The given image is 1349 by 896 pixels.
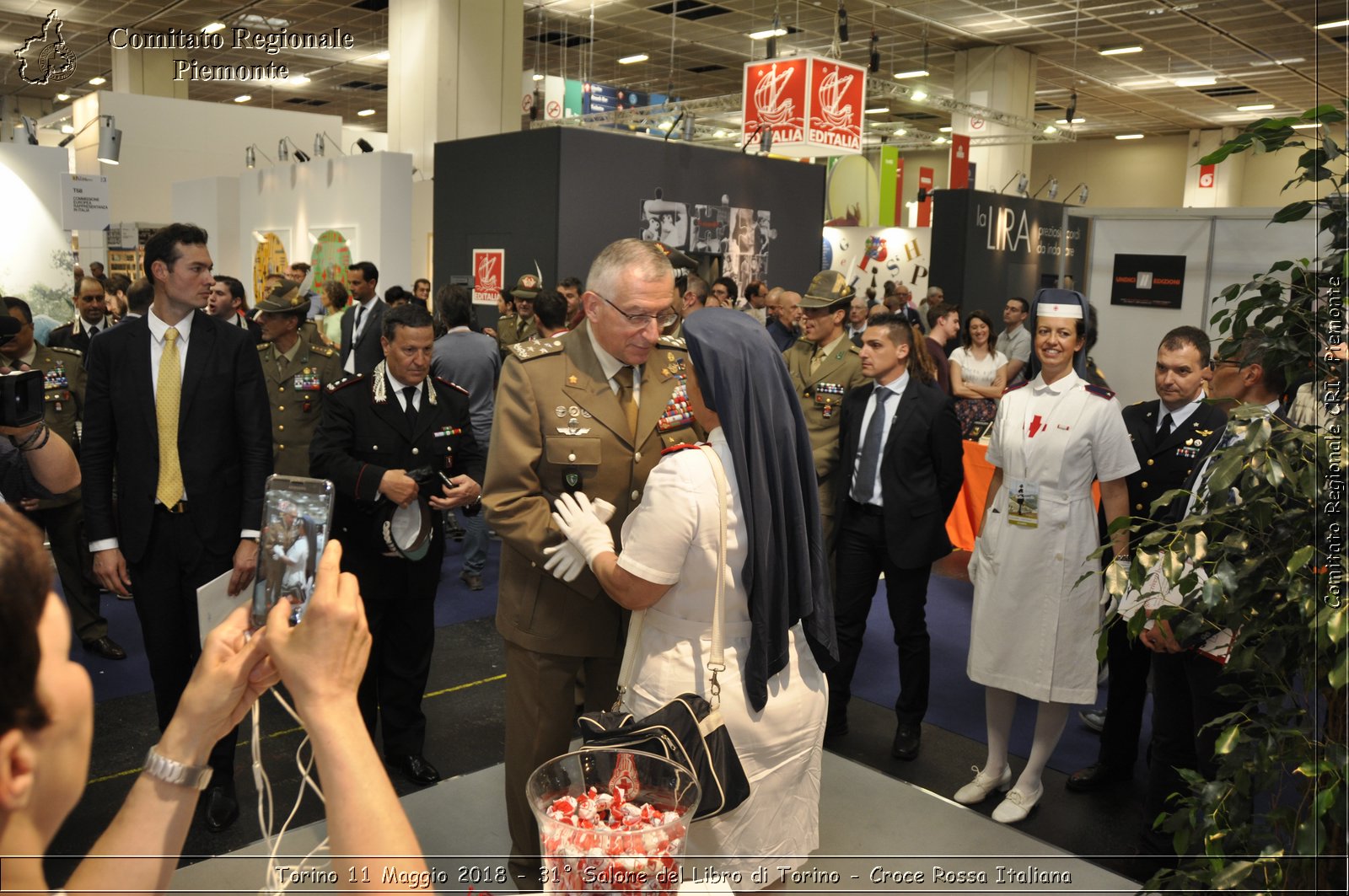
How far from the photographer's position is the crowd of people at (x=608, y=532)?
108cm

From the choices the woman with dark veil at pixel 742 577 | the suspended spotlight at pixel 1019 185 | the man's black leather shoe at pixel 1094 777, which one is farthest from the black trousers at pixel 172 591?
the suspended spotlight at pixel 1019 185

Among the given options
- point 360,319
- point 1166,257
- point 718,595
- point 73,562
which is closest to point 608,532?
point 718,595

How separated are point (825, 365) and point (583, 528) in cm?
258

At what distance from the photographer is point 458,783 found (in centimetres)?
299

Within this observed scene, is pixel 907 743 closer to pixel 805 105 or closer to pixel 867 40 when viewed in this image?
pixel 805 105

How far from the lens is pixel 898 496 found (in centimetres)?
379

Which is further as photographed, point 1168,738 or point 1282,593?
point 1168,738

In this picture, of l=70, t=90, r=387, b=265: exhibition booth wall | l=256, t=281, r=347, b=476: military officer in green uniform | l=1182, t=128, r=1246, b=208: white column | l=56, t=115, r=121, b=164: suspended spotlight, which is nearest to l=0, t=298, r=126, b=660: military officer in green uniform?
l=256, t=281, r=347, b=476: military officer in green uniform

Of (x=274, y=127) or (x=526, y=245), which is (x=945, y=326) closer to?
(x=526, y=245)

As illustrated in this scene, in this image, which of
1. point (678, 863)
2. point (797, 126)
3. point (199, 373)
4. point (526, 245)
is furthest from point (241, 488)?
point (797, 126)

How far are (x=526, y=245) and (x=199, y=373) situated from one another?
6096 mm

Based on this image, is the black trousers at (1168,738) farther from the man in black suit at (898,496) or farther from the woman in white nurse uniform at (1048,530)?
the man in black suit at (898,496)

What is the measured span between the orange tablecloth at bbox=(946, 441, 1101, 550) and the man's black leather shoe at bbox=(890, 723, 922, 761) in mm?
2527

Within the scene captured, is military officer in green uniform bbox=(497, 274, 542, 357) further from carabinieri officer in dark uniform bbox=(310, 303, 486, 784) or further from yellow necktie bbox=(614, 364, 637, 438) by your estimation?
yellow necktie bbox=(614, 364, 637, 438)
